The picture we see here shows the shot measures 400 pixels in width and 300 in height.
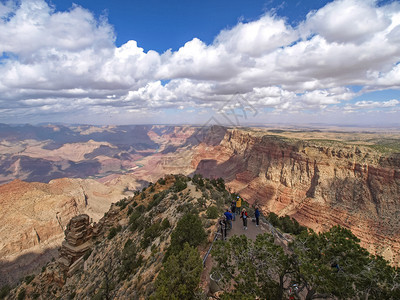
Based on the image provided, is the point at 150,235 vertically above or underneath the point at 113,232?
above

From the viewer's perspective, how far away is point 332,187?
4153cm

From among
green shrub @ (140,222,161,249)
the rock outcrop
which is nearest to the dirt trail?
green shrub @ (140,222,161,249)

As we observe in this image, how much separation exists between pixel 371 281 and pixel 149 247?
45.6 ft

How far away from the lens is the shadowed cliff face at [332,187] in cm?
3247

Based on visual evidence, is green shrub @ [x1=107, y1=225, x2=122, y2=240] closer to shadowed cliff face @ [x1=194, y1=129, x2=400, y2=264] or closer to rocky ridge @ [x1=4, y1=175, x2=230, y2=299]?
rocky ridge @ [x1=4, y1=175, x2=230, y2=299]

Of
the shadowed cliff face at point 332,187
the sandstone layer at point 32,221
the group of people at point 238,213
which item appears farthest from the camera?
the sandstone layer at point 32,221

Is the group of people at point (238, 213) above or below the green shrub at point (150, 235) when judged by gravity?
above

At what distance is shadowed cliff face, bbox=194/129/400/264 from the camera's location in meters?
32.5

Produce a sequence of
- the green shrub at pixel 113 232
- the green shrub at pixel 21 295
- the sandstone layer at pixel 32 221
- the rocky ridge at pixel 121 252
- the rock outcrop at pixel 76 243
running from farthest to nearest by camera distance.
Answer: the sandstone layer at pixel 32 221 → the green shrub at pixel 113 232 → the rock outcrop at pixel 76 243 → the green shrub at pixel 21 295 → the rocky ridge at pixel 121 252

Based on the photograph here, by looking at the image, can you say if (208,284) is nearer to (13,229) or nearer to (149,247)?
(149,247)

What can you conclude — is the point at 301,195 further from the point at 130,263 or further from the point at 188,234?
the point at 130,263

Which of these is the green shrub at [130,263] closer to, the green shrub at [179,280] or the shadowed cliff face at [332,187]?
the green shrub at [179,280]

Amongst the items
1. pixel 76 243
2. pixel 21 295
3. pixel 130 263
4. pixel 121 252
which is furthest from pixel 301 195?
pixel 21 295

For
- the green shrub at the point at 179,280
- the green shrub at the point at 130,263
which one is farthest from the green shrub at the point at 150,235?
the green shrub at the point at 179,280
